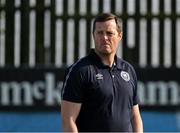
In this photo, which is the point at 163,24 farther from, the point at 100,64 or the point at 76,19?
the point at 100,64

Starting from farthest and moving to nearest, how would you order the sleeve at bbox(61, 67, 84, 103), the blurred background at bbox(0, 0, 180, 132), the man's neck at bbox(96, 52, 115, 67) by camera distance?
1. the blurred background at bbox(0, 0, 180, 132)
2. the man's neck at bbox(96, 52, 115, 67)
3. the sleeve at bbox(61, 67, 84, 103)

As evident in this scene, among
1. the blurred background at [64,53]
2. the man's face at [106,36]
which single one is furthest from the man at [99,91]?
the blurred background at [64,53]

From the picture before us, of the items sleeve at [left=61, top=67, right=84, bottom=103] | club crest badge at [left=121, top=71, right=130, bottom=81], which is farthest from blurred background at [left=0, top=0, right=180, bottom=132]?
sleeve at [left=61, top=67, right=84, bottom=103]

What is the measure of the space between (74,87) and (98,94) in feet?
0.45

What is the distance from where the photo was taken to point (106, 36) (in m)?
3.50

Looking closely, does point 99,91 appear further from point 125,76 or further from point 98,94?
point 125,76

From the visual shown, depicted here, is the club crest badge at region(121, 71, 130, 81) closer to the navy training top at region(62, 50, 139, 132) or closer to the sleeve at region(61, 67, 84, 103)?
the navy training top at region(62, 50, 139, 132)

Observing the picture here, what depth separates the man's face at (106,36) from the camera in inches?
138

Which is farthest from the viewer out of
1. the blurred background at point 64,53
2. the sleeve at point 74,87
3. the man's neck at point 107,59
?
the blurred background at point 64,53

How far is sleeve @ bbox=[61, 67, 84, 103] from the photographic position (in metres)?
3.48

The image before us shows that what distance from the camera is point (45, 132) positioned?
25.6ft

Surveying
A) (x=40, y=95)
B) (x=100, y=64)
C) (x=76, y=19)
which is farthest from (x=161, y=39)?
(x=100, y=64)

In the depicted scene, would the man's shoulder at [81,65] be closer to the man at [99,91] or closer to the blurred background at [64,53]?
the man at [99,91]

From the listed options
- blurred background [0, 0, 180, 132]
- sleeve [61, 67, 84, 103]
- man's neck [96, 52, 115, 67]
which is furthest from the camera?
blurred background [0, 0, 180, 132]
